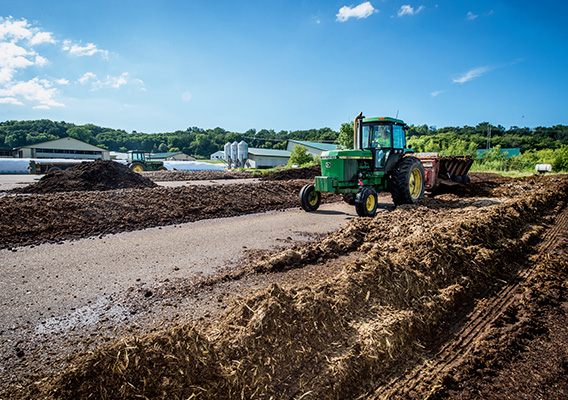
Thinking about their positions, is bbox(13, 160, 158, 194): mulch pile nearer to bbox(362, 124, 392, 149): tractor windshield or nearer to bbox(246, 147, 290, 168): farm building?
bbox(362, 124, 392, 149): tractor windshield

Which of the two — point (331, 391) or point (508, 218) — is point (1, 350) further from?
point (508, 218)

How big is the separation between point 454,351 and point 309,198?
7143 millimetres

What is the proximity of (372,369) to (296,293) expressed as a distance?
38.8 inches

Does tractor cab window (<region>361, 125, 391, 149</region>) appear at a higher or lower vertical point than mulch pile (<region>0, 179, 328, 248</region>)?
higher

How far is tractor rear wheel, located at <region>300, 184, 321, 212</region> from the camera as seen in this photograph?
31.8 feet

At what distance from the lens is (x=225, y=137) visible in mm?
124875

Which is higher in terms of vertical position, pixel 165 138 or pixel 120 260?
pixel 165 138

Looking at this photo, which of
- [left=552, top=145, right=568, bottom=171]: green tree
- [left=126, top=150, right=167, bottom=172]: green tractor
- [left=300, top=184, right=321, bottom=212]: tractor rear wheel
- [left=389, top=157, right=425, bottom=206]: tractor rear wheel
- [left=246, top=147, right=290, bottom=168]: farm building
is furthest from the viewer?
[left=246, top=147, right=290, bottom=168]: farm building

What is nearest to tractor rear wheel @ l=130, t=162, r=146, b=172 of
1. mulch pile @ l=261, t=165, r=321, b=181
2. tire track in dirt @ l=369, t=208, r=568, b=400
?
mulch pile @ l=261, t=165, r=321, b=181

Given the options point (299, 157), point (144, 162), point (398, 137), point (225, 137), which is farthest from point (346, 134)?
point (225, 137)

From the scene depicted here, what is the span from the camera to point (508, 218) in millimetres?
6602

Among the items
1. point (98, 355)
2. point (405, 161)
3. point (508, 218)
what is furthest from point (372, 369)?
point (405, 161)

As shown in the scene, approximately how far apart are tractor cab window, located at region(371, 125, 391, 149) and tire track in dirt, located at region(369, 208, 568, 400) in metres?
5.88

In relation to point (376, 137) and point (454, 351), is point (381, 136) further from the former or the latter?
point (454, 351)
